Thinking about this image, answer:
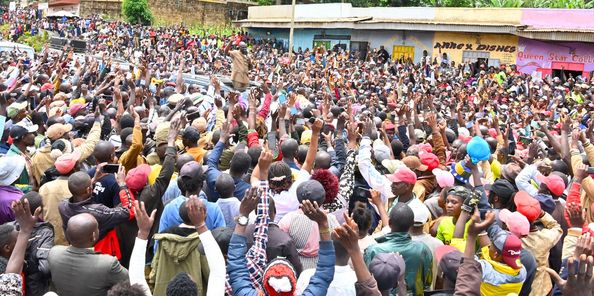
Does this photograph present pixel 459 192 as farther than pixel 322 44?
No

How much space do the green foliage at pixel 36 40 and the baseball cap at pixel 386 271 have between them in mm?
28538

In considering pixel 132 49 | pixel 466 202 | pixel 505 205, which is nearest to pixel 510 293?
pixel 466 202

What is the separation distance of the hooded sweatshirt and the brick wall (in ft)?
129

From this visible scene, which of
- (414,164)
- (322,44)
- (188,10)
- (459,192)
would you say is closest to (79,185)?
(459,192)

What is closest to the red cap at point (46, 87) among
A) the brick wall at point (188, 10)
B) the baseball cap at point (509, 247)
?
the baseball cap at point (509, 247)

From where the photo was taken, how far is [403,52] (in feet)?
90.8

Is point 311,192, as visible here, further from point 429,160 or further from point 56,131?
point 56,131

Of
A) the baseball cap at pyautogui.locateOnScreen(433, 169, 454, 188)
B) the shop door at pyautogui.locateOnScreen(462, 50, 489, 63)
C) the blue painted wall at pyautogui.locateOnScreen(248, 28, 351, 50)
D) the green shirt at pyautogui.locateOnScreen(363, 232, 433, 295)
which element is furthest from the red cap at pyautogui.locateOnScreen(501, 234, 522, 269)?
the blue painted wall at pyautogui.locateOnScreen(248, 28, 351, 50)

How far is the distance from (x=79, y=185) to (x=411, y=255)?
2446 millimetres

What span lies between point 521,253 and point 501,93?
14.5 m

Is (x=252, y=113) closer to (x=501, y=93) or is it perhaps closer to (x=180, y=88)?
(x=180, y=88)

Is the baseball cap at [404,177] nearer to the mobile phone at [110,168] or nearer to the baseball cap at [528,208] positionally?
the baseball cap at [528,208]

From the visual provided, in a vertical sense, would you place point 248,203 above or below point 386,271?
above

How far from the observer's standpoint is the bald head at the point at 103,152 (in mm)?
5653
